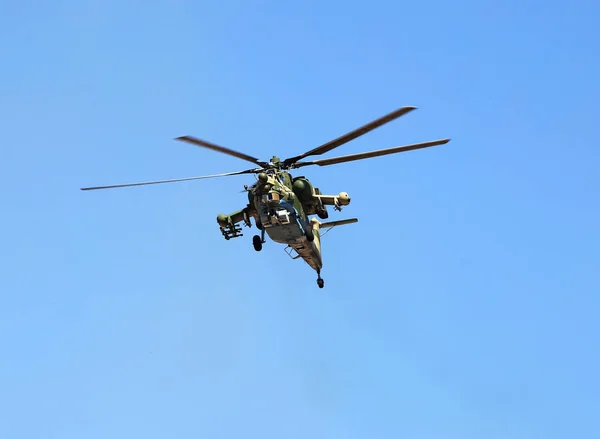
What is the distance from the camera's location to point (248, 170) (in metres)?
43.0

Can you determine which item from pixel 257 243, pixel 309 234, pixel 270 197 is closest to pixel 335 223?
pixel 309 234

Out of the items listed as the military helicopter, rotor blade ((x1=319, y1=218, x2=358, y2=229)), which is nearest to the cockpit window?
the military helicopter

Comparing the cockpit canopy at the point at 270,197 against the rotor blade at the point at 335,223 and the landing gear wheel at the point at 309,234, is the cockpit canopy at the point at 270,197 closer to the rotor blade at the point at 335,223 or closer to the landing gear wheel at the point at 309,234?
the landing gear wheel at the point at 309,234

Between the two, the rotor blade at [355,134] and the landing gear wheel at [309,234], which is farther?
the landing gear wheel at [309,234]

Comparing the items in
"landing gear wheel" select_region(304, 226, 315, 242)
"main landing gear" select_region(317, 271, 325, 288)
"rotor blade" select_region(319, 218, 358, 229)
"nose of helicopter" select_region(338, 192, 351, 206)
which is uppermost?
"rotor blade" select_region(319, 218, 358, 229)

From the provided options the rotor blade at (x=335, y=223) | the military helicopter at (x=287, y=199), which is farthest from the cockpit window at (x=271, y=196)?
the rotor blade at (x=335, y=223)

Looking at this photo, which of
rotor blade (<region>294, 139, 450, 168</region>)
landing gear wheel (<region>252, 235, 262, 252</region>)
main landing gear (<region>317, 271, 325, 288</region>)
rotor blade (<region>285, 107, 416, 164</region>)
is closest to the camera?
rotor blade (<region>285, 107, 416, 164</region>)

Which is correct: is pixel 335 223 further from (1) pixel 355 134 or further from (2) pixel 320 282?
(1) pixel 355 134

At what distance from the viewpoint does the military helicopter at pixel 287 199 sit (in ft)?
135

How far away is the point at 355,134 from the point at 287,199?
14.6 feet

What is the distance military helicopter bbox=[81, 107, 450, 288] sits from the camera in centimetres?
4122

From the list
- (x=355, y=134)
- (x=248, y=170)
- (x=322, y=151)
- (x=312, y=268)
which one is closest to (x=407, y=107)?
(x=355, y=134)

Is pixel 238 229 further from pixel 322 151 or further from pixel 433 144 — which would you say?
pixel 433 144

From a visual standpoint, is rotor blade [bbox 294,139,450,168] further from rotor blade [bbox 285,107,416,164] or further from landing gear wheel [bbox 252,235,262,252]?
landing gear wheel [bbox 252,235,262,252]
